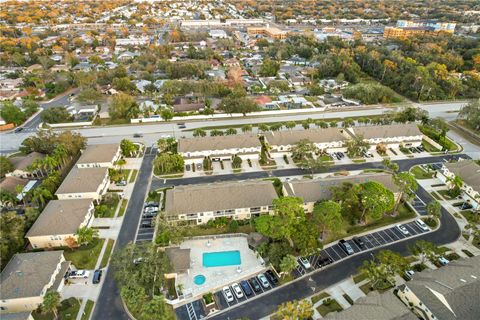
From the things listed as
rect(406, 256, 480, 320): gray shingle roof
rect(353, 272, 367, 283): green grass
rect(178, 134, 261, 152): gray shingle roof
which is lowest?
rect(353, 272, 367, 283): green grass

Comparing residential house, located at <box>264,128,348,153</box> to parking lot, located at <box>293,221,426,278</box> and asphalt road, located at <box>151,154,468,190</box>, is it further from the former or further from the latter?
parking lot, located at <box>293,221,426,278</box>

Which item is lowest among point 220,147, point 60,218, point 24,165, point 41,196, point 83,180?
point 24,165

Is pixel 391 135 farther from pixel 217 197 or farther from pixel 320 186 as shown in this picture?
pixel 217 197

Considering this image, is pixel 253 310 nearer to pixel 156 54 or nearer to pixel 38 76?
pixel 38 76

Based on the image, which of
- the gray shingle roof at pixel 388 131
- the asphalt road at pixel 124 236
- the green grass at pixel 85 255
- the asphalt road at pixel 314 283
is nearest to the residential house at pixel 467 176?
the asphalt road at pixel 314 283

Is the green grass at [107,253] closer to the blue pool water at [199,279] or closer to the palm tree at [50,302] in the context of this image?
the palm tree at [50,302]

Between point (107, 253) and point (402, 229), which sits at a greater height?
point (402, 229)

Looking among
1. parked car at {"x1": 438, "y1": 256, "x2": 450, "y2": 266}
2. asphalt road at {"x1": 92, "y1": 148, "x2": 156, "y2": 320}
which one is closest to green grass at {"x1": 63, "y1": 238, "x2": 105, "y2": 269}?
asphalt road at {"x1": 92, "y1": 148, "x2": 156, "y2": 320}

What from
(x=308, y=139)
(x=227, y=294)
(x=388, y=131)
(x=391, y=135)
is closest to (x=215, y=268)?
(x=227, y=294)
